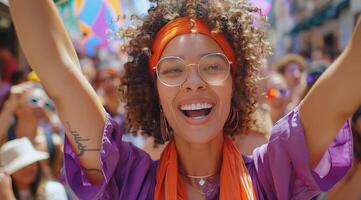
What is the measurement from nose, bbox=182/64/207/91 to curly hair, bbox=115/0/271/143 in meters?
0.16

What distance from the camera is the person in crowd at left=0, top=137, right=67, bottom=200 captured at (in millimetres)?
3502

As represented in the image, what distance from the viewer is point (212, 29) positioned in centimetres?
211

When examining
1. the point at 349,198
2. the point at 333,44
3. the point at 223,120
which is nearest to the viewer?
the point at 223,120

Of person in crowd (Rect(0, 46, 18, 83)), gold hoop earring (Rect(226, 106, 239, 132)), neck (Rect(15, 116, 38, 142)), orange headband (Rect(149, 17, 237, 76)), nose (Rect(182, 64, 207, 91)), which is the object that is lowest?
neck (Rect(15, 116, 38, 142))

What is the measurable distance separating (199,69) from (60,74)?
45 cm

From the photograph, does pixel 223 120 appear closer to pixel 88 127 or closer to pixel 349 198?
pixel 88 127

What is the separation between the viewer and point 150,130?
2.29 metres

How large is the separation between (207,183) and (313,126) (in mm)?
443

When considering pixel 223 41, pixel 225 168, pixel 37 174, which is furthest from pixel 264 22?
pixel 37 174

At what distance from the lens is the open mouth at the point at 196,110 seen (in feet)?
6.76

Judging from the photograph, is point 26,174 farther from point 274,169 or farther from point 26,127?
point 274,169

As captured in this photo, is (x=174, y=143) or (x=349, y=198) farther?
(x=349, y=198)

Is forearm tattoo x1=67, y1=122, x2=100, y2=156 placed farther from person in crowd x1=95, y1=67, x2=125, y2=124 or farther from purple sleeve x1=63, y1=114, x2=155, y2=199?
person in crowd x1=95, y1=67, x2=125, y2=124

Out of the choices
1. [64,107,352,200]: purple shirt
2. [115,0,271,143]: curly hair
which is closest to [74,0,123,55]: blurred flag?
[115,0,271,143]: curly hair
